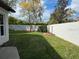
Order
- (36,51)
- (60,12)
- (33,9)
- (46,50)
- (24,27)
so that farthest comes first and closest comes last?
(33,9), (60,12), (24,27), (46,50), (36,51)

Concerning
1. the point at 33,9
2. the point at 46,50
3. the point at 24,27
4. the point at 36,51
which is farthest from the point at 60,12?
the point at 36,51

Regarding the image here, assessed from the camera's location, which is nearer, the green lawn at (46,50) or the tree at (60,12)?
the green lawn at (46,50)

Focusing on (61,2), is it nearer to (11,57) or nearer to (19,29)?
(19,29)

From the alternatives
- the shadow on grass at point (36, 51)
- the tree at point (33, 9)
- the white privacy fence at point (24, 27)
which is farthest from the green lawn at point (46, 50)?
the tree at point (33, 9)

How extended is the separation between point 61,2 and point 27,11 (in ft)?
26.4

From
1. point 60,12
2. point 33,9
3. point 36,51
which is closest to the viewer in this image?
point 36,51

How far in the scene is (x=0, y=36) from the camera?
1134 cm

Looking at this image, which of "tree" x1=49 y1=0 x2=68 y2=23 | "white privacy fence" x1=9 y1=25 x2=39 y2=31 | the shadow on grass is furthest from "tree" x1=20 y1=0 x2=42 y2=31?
the shadow on grass

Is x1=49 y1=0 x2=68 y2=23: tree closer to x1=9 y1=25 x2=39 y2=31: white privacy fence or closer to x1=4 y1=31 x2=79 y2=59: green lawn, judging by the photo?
x1=9 y1=25 x2=39 y2=31: white privacy fence

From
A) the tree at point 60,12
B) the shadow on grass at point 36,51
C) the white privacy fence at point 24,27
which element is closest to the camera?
the shadow on grass at point 36,51

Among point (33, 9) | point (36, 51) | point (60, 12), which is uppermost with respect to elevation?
point (33, 9)

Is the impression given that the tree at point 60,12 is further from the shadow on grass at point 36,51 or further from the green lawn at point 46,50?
the shadow on grass at point 36,51

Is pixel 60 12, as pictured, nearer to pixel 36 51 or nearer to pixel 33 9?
pixel 33 9

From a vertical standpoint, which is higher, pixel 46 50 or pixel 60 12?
pixel 60 12
